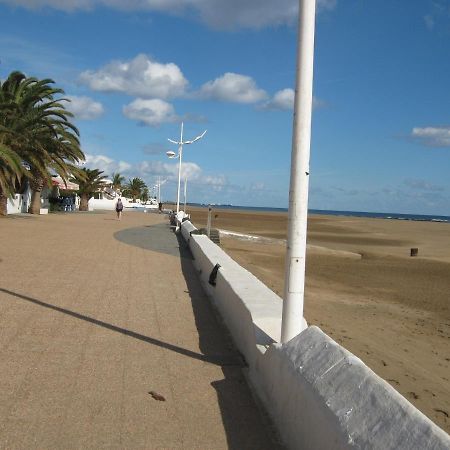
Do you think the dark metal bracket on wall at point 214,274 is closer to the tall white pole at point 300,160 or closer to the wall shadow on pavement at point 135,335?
the wall shadow on pavement at point 135,335

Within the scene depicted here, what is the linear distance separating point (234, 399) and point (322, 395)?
1422 millimetres

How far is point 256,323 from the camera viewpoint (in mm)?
5348

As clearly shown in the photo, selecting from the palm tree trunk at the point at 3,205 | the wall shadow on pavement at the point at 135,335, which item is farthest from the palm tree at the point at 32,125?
the wall shadow on pavement at the point at 135,335

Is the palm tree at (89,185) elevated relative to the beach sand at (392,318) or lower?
elevated

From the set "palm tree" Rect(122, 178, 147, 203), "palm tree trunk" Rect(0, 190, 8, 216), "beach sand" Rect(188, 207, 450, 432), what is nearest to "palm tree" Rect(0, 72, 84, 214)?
"palm tree trunk" Rect(0, 190, 8, 216)

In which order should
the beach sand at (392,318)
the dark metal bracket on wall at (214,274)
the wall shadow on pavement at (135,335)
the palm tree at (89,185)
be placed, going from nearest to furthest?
the wall shadow on pavement at (135,335)
the beach sand at (392,318)
the dark metal bracket on wall at (214,274)
the palm tree at (89,185)

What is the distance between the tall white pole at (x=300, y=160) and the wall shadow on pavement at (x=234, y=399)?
66 centimetres

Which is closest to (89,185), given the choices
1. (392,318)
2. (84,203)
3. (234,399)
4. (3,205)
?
(84,203)

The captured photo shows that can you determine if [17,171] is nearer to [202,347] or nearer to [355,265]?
[355,265]

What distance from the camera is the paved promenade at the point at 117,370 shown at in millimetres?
3840

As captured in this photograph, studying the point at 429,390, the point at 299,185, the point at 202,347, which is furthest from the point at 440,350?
the point at 299,185

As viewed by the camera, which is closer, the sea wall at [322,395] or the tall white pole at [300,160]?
the sea wall at [322,395]

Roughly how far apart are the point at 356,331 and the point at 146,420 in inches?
198

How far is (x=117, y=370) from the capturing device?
5.14 m
